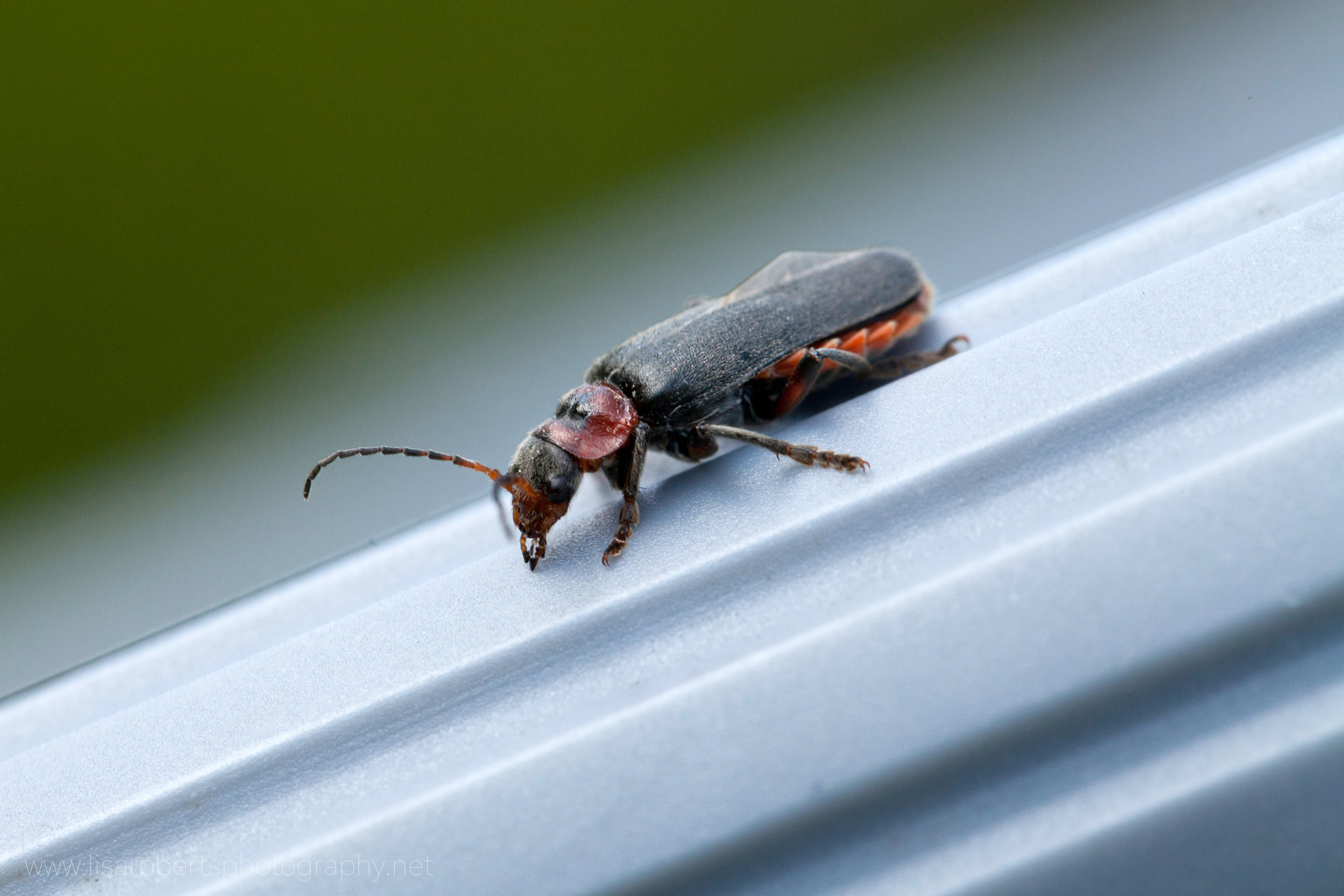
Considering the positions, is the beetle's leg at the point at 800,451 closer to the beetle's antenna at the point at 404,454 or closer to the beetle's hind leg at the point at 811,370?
the beetle's hind leg at the point at 811,370

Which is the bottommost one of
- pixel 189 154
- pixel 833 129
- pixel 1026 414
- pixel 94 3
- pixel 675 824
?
pixel 675 824

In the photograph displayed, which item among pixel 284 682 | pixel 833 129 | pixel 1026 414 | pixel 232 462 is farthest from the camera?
pixel 833 129

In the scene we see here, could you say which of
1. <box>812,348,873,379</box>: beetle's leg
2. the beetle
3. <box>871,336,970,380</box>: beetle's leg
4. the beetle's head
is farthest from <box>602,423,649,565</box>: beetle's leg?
<box>871,336,970,380</box>: beetle's leg

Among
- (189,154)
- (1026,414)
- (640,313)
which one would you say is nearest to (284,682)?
(1026,414)

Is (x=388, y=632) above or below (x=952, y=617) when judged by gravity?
above

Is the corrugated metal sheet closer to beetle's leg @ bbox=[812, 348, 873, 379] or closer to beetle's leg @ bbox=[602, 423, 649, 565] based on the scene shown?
beetle's leg @ bbox=[602, 423, 649, 565]

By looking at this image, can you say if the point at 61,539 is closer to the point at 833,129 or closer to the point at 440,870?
the point at 440,870

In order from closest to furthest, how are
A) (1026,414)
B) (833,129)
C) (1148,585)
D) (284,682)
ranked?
(1148,585) < (1026,414) < (284,682) < (833,129)

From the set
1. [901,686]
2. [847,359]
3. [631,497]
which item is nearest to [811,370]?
[847,359]

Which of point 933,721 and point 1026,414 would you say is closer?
point 933,721
